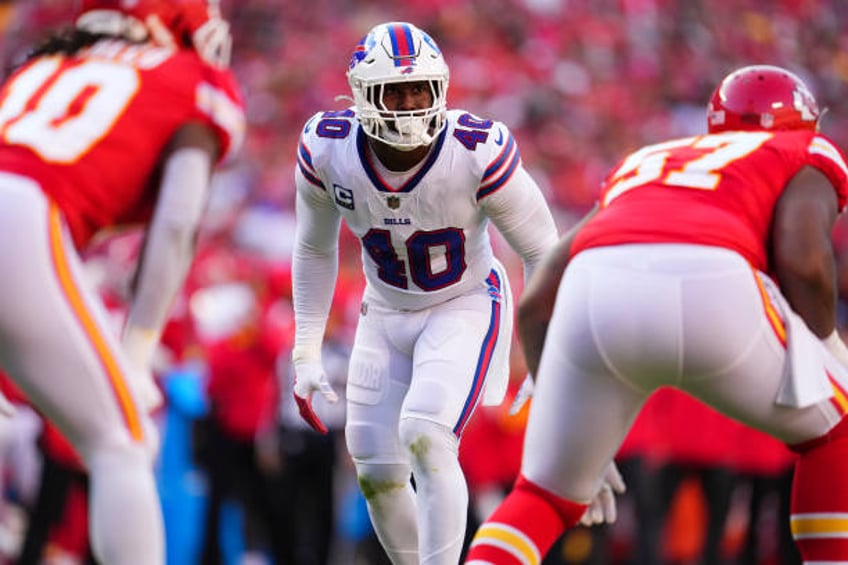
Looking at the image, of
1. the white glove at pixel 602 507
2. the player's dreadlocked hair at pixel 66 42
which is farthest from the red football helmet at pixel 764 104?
the player's dreadlocked hair at pixel 66 42

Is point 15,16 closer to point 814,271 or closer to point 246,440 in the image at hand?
point 246,440

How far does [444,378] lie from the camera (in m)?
5.34

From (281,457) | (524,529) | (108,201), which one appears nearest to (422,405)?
(524,529)

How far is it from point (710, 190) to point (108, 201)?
66.6 inches

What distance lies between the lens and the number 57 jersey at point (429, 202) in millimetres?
5352

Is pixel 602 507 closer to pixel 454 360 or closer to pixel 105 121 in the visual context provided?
pixel 454 360

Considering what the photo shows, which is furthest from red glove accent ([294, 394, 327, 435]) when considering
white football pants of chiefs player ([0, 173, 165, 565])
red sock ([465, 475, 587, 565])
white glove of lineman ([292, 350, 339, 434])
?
red sock ([465, 475, 587, 565])

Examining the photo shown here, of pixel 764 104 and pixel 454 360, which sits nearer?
pixel 764 104

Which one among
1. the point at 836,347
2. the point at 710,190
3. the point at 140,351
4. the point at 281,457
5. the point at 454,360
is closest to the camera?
the point at 710,190

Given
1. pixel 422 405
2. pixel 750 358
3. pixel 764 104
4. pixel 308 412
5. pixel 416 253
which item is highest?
pixel 764 104

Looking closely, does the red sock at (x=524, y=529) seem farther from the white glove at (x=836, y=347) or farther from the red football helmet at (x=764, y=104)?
the red football helmet at (x=764, y=104)

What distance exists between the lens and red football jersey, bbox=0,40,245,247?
14.8 feet

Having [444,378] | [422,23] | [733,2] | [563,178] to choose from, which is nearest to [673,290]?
[444,378]

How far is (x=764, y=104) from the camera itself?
15.8 feet
